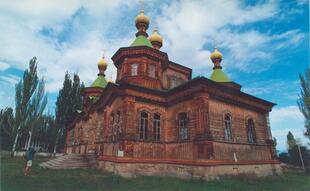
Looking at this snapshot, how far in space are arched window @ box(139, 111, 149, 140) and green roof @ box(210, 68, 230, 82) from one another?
10.3 meters

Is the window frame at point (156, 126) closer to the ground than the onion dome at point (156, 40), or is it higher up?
closer to the ground

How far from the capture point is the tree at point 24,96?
25297mm

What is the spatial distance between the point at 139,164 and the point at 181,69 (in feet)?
36.9

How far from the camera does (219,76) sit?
67.1 ft

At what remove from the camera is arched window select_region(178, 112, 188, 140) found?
42.6 ft

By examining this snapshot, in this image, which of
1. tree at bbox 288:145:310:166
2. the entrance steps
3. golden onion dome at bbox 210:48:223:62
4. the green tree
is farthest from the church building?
the green tree

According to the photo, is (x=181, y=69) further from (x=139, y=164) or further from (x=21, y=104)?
(x=21, y=104)

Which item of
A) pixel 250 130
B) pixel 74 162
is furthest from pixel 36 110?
pixel 250 130

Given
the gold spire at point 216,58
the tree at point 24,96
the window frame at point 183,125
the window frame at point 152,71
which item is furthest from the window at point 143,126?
the tree at point 24,96

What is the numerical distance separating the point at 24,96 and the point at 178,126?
2367 cm

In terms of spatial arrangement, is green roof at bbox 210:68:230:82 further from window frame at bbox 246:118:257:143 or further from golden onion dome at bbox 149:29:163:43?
golden onion dome at bbox 149:29:163:43

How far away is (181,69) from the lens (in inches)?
784

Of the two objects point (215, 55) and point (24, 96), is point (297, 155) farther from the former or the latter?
point (24, 96)

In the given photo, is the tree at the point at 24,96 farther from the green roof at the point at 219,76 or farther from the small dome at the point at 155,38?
the green roof at the point at 219,76
